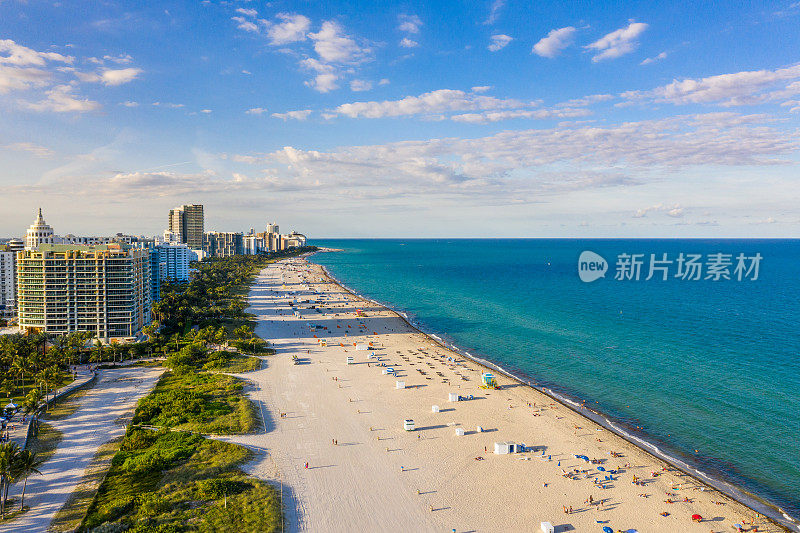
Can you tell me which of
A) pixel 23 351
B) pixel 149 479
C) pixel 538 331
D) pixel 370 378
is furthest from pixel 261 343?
pixel 538 331

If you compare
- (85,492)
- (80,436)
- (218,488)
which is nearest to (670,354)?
(218,488)

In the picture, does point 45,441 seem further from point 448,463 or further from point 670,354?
point 670,354

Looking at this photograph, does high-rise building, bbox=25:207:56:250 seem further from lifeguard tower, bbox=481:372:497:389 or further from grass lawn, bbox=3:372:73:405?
lifeguard tower, bbox=481:372:497:389

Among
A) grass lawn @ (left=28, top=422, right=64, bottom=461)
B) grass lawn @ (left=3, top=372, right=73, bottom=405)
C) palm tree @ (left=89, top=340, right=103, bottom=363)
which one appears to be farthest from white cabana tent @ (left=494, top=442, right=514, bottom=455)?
palm tree @ (left=89, top=340, right=103, bottom=363)

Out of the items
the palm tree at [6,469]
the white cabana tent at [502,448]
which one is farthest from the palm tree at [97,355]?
the white cabana tent at [502,448]

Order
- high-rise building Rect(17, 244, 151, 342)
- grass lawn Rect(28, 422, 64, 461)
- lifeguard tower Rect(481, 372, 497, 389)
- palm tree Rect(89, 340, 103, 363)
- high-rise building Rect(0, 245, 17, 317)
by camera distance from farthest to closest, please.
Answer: high-rise building Rect(0, 245, 17, 317) < high-rise building Rect(17, 244, 151, 342) < palm tree Rect(89, 340, 103, 363) < lifeguard tower Rect(481, 372, 497, 389) < grass lawn Rect(28, 422, 64, 461)
